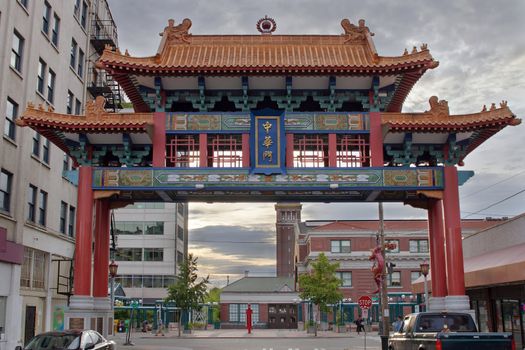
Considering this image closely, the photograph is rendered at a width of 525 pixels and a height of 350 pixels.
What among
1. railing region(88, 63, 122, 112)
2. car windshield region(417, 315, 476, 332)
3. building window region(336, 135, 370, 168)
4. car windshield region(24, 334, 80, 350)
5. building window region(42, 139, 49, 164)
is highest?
railing region(88, 63, 122, 112)

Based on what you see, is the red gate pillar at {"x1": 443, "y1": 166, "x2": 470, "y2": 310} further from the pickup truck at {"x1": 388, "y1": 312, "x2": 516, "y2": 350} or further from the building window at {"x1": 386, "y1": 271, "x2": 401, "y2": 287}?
the building window at {"x1": 386, "y1": 271, "x2": 401, "y2": 287}

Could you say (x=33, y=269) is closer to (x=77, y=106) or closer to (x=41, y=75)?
(x=41, y=75)

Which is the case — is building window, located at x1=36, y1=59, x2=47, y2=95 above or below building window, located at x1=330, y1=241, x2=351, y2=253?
above

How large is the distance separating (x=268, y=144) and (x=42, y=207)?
15561 millimetres

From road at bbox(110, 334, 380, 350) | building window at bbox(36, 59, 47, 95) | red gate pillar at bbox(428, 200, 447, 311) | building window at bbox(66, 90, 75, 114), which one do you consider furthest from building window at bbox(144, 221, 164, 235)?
red gate pillar at bbox(428, 200, 447, 311)

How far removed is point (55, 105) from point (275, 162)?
1708cm

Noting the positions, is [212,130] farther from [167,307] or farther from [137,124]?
[167,307]

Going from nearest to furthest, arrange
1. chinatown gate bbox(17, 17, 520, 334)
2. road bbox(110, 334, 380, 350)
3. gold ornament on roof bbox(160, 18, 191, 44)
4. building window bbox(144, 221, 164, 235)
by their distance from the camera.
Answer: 1. chinatown gate bbox(17, 17, 520, 334)
2. gold ornament on roof bbox(160, 18, 191, 44)
3. road bbox(110, 334, 380, 350)
4. building window bbox(144, 221, 164, 235)

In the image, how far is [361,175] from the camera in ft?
75.5

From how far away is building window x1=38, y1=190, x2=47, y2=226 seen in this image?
107 ft

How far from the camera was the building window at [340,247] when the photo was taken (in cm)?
7531

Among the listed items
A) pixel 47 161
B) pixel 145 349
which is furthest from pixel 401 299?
pixel 47 161

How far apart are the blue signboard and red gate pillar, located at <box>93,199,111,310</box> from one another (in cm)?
676

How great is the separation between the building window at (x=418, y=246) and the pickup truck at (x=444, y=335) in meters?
55.7
